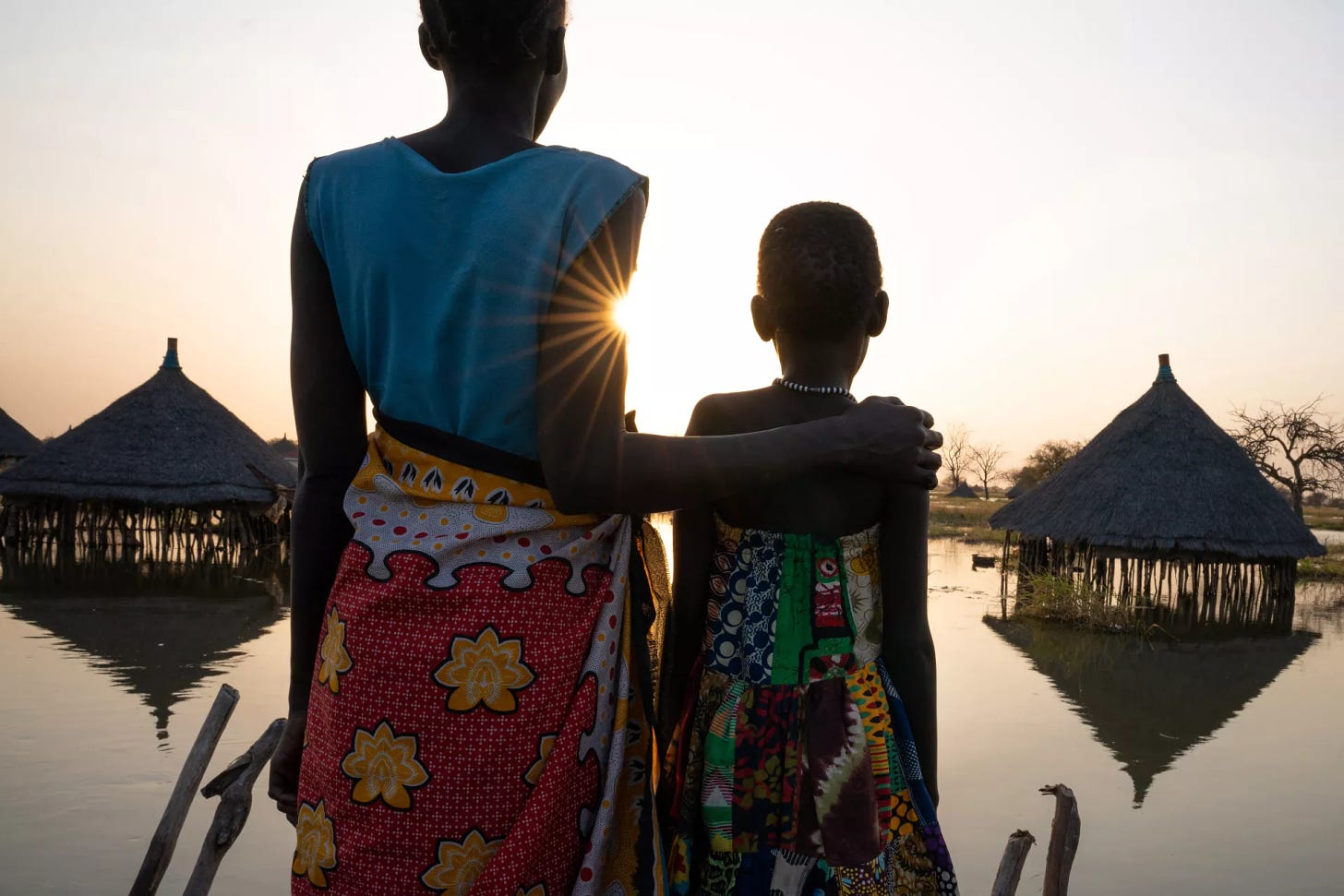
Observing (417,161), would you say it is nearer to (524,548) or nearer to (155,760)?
(524,548)

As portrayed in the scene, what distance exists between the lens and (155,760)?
230 inches

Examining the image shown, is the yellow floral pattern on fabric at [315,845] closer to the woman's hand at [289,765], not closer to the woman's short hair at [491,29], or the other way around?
the woman's hand at [289,765]

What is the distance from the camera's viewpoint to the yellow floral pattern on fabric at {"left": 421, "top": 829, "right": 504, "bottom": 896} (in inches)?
45.3

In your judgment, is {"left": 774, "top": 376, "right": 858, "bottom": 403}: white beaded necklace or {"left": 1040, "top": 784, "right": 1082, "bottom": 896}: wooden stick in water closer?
{"left": 774, "top": 376, "right": 858, "bottom": 403}: white beaded necklace

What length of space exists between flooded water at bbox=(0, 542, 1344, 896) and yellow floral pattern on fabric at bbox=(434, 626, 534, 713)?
375 cm

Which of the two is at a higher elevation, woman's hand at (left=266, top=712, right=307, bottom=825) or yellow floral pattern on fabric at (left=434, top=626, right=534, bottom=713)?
yellow floral pattern on fabric at (left=434, top=626, right=534, bottom=713)

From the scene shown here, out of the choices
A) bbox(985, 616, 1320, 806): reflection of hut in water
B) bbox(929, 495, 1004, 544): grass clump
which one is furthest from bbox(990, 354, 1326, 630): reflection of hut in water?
bbox(929, 495, 1004, 544): grass clump

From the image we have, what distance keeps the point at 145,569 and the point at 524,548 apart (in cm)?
1638

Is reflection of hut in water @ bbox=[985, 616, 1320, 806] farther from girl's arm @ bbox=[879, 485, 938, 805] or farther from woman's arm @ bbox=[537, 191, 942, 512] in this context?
woman's arm @ bbox=[537, 191, 942, 512]

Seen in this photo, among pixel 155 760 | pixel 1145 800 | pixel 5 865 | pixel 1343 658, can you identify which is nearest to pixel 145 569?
pixel 155 760

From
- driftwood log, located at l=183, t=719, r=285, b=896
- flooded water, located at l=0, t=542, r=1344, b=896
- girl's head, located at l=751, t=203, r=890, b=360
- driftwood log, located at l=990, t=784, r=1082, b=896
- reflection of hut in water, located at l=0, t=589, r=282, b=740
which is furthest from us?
reflection of hut in water, located at l=0, t=589, r=282, b=740

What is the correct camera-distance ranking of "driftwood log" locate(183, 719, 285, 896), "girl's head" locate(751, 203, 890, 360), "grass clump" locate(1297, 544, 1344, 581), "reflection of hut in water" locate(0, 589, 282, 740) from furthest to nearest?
"grass clump" locate(1297, 544, 1344, 581)
"reflection of hut in water" locate(0, 589, 282, 740)
"driftwood log" locate(183, 719, 285, 896)
"girl's head" locate(751, 203, 890, 360)

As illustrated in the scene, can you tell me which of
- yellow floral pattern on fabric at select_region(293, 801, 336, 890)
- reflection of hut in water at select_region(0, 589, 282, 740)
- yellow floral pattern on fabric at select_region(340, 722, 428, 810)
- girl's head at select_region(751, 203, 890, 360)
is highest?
girl's head at select_region(751, 203, 890, 360)

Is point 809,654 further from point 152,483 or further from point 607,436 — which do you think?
point 152,483
